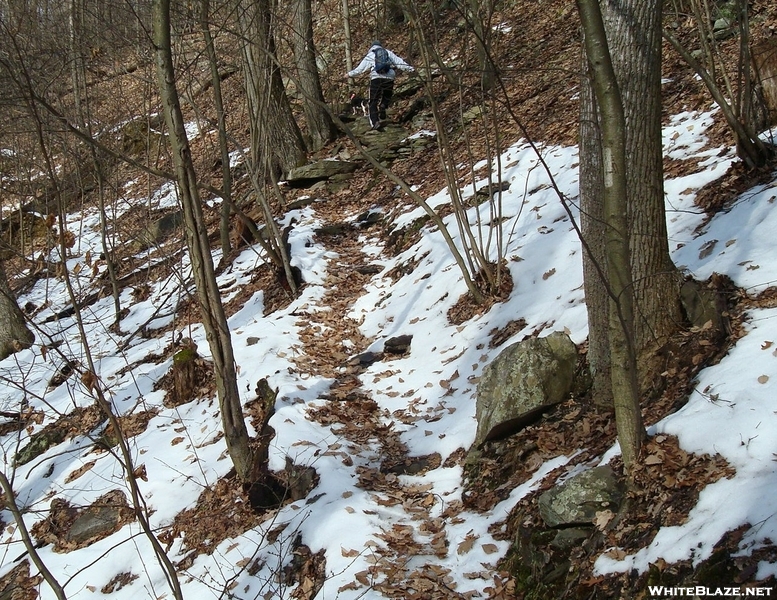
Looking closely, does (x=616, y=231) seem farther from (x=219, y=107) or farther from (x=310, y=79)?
(x=310, y=79)

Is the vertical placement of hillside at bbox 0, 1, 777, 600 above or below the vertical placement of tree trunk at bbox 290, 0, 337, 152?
below

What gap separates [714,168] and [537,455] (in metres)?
4.05

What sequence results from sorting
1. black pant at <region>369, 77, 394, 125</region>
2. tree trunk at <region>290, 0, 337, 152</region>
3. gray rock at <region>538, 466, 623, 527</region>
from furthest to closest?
1. black pant at <region>369, 77, 394, 125</region>
2. tree trunk at <region>290, 0, 337, 152</region>
3. gray rock at <region>538, 466, 623, 527</region>

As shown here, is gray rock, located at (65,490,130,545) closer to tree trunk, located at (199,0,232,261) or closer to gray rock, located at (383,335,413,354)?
tree trunk, located at (199,0,232,261)

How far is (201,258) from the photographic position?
4.74m

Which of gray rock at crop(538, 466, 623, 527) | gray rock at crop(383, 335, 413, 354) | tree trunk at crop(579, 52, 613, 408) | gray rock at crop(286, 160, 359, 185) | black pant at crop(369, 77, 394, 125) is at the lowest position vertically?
gray rock at crop(383, 335, 413, 354)

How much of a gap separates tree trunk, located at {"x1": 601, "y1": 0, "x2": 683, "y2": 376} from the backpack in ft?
30.1

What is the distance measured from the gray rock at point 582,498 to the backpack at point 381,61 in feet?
35.5

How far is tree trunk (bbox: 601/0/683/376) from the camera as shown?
13.6 feet

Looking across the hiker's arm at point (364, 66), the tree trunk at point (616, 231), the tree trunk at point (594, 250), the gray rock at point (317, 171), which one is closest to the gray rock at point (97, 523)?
the tree trunk at point (594, 250)
